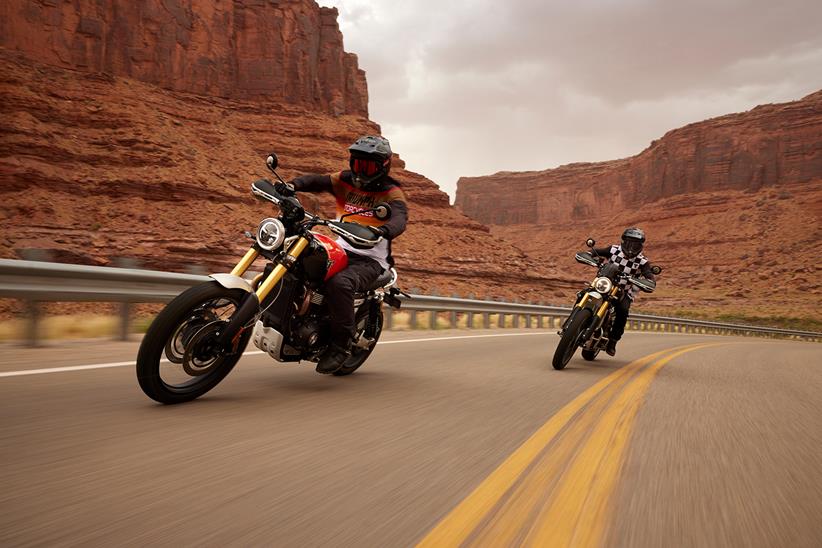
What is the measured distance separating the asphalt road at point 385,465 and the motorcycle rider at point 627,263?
3279 millimetres

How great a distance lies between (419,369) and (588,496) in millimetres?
4334

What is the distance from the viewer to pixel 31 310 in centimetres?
678

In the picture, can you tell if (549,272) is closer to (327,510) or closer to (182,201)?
(182,201)

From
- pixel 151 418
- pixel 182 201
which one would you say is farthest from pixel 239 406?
pixel 182 201

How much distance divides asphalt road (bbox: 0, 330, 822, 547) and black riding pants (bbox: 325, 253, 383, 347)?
0.51 metres

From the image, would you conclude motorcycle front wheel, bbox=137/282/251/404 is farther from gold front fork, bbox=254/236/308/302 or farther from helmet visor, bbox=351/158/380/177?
helmet visor, bbox=351/158/380/177

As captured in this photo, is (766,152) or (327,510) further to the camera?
(766,152)

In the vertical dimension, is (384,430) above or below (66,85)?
below

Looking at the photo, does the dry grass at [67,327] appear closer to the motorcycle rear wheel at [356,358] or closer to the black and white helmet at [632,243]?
the motorcycle rear wheel at [356,358]

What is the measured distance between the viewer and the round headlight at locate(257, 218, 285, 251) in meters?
4.27

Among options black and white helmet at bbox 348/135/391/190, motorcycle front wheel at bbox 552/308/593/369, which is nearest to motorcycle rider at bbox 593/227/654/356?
motorcycle front wheel at bbox 552/308/593/369

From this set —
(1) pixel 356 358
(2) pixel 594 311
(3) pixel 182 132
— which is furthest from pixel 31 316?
(3) pixel 182 132

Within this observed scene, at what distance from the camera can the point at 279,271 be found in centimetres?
428

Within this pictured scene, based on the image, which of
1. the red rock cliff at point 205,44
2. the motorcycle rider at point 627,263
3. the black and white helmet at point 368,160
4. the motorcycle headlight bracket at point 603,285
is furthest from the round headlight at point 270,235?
the red rock cliff at point 205,44
